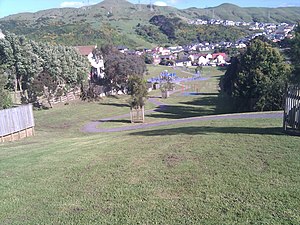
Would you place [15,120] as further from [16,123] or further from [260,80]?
[260,80]

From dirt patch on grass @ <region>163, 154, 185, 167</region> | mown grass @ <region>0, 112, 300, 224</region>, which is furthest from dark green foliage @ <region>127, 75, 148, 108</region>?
dirt patch on grass @ <region>163, 154, 185, 167</region>

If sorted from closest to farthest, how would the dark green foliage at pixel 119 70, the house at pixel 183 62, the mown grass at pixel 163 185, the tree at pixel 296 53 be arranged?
1. the mown grass at pixel 163 185
2. the tree at pixel 296 53
3. the dark green foliage at pixel 119 70
4. the house at pixel 183 62

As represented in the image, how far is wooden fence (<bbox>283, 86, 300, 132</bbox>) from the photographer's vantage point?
10.9 metres

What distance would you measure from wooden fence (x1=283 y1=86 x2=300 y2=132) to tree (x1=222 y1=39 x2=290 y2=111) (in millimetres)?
21485

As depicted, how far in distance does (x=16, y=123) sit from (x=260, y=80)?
23.8 m

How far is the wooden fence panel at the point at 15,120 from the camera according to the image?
63.3 ft

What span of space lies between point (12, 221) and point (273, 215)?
4.46 m

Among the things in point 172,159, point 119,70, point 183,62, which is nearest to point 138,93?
point 119,70

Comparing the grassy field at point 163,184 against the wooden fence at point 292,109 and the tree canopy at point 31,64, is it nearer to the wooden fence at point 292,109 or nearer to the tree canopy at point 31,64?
the wooden fence at point 292,109

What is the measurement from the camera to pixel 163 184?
6945 millimetres

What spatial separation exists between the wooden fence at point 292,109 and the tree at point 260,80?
70.5 feet

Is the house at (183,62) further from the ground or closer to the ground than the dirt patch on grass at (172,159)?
closer to the ground

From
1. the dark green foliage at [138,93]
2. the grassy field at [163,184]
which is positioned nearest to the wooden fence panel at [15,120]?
the grassy field at [163,184]

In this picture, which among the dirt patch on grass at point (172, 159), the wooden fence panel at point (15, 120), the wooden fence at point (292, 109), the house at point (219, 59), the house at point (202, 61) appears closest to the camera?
the dirt patch on grass at point (172, 159)
